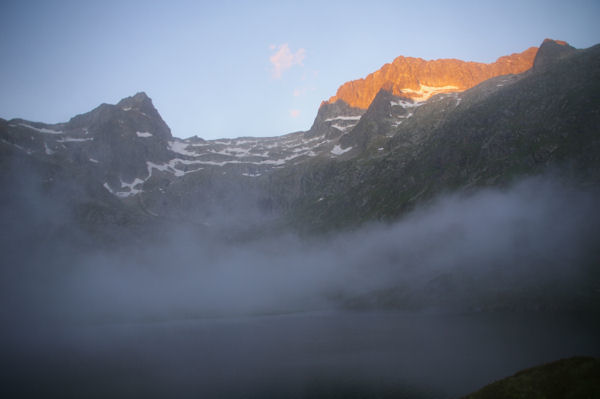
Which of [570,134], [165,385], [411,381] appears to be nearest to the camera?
[411,381]

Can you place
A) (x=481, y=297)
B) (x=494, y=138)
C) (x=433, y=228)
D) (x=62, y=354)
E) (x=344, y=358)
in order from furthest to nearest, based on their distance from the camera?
(x=494, y=138) → (x=433, y=228) → (x=481, y=297) → (x=62, y=354) → (x=344, y=358)

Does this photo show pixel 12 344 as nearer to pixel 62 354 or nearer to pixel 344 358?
pixel 62 354

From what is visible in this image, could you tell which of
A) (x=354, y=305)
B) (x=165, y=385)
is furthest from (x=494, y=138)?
(x=165, y=385)

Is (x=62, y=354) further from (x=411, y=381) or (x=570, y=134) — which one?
(x=570, y=134)

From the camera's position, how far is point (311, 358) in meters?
83.1

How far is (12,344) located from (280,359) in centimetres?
9541

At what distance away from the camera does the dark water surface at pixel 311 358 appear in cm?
6259

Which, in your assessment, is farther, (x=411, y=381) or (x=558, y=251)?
(x=558, y=251)

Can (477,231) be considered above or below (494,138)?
below

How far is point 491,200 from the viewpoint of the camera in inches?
6649

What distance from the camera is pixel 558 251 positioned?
125 metres

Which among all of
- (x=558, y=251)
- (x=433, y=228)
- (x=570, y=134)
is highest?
(x=570, y=134)

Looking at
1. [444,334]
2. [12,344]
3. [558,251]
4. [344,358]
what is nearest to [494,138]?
[558,251]

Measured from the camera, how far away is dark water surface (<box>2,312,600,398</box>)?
205 ft
